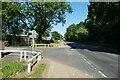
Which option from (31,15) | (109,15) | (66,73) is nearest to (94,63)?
(66,73)

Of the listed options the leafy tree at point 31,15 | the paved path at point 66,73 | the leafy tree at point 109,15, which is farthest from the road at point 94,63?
the leafy tree at point 31,15

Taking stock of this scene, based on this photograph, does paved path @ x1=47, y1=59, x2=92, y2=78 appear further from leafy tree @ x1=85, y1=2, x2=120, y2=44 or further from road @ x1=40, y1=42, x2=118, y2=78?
leafy tree @ x1=85, y1=2, x2=120, y2=44

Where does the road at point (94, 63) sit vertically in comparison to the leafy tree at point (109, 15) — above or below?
below

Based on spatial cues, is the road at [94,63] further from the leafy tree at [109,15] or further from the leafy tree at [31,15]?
the leafy tree at [31,15]

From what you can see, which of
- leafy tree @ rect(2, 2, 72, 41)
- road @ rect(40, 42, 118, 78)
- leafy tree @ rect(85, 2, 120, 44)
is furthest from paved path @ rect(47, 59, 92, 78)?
leafy tree @ rect(2, 2, 72, 41)

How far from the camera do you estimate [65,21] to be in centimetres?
6975

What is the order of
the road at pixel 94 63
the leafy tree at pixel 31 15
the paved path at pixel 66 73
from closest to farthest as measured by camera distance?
the paved path at pixel 66 73, the road at pixel 94 63, the leafy tree at pixel 31 15

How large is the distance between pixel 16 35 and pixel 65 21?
45.9ft

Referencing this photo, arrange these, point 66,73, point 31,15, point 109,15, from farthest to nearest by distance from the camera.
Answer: point 31,15 < point 109,15 < point 66,73

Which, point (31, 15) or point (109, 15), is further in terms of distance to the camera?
point (31, 15)

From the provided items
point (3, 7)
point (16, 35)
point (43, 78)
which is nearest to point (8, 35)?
point (16, 35)

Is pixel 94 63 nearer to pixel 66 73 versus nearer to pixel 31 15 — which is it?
pixel 66 73

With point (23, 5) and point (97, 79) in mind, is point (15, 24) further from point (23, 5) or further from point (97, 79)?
point (97, 79)

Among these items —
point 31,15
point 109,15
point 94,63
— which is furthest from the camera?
point 31,15
